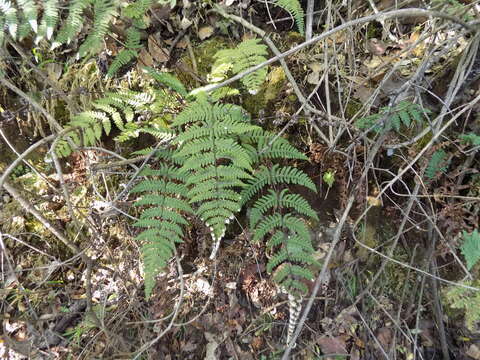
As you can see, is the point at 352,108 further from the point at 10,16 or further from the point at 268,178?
the point at 10,16

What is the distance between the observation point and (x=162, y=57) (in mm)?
3010

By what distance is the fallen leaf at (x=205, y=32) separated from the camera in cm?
302

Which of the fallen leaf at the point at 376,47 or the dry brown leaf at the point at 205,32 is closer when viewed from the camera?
the fallen leaf at the point at 376,47

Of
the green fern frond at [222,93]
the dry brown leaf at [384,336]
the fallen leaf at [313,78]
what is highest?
the green fern frond at [222,93]

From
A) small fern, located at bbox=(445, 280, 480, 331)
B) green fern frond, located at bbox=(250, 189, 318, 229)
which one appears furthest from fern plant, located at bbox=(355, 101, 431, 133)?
small fern, located at bbox=(445, 280, 480, 331)

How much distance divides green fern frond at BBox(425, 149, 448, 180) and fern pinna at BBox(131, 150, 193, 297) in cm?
174

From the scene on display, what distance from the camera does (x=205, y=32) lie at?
3.03 meters

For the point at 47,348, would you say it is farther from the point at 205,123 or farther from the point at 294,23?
the point at 294,23

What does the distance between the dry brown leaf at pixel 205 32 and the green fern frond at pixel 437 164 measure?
2.00 m

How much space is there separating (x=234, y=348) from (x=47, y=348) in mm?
1501

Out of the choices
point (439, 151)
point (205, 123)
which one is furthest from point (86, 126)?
point (439, 151)

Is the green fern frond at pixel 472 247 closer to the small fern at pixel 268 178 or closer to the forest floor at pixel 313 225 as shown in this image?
the forest floor at pixel 313 225

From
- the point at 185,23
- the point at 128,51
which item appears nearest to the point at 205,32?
the point at 185,23

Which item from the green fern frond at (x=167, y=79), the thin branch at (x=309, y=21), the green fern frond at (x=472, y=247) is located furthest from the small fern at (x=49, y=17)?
the green fern frond at (x=472, y=247)
